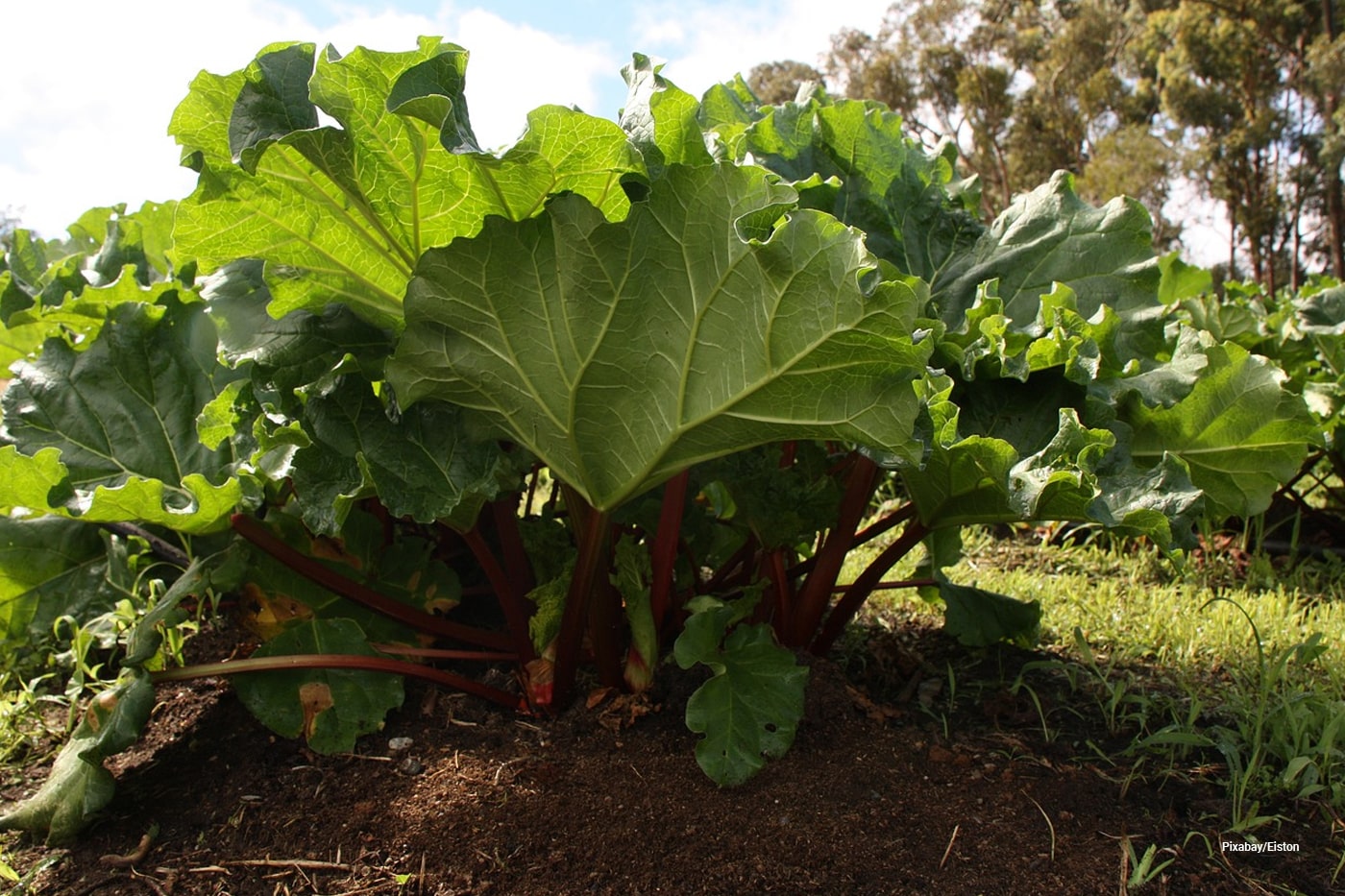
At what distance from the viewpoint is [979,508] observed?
1.62m

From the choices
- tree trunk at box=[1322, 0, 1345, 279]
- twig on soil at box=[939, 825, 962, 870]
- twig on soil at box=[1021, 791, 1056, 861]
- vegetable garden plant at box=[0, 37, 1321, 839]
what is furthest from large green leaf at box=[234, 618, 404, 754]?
tree trunk at box=[1322, 0, 1345, 279]

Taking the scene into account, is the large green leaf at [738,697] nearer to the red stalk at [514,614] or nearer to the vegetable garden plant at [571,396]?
the vegetable garden plant at [571,396]

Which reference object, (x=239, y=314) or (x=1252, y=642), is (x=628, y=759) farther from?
(x=1252, y=642)

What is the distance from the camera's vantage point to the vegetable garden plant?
1.33 meters

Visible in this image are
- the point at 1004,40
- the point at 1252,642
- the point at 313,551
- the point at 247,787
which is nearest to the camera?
Result: the point at 247,787

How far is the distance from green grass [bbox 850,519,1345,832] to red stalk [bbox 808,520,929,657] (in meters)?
0.26

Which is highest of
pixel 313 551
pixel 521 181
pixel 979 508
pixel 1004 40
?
pixel 1004 40

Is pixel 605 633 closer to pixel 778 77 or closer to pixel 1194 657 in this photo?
pixel 1194 657

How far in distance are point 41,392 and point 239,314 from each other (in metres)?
0.54

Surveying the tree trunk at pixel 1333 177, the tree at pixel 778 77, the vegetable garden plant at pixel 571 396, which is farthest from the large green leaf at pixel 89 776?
the tree at pixel 778 77

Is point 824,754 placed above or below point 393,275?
below

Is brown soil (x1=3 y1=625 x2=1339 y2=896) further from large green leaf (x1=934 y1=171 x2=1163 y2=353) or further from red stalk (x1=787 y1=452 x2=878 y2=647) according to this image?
large green leaf (x1=934 y1=171 x2=1163 y2=353)

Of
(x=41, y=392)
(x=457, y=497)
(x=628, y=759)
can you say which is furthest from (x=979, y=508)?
(x=41, y=392)

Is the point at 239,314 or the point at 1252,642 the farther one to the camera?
the point at 1252,642
